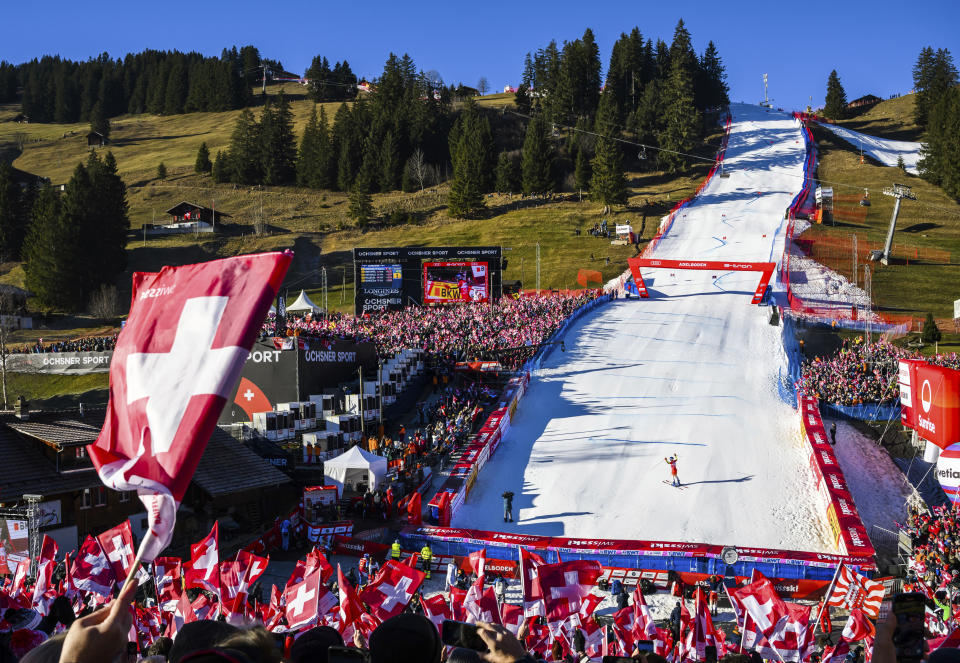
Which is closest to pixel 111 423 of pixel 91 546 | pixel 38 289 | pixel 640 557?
pixel 91 546

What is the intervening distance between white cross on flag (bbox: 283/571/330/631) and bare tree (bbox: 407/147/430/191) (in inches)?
3286

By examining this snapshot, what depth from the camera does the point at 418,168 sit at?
90812mm

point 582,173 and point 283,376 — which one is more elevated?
point 582,173

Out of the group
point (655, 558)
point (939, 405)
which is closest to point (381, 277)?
point (655, 558)

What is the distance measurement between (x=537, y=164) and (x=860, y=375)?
55596 millimetres

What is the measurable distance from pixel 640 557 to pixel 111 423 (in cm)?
1511

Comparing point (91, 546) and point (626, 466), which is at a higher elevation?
point (91, 546)

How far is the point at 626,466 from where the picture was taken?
998 inches

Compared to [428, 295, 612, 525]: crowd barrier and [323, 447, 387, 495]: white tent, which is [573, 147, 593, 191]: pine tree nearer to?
[428, 295, 612, 525]: crowd barrier

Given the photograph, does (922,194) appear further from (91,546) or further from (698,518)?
(91,546)

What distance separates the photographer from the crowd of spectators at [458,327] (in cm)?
3578

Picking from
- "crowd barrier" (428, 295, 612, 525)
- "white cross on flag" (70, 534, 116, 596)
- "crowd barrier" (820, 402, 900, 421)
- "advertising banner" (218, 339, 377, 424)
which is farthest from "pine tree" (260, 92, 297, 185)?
"white cross on flag" (70, 534, 116, 596)

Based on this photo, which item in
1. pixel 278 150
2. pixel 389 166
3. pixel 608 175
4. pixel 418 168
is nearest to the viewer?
pixel 608 175

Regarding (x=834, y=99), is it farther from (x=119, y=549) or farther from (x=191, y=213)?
(x=119, y=549)
